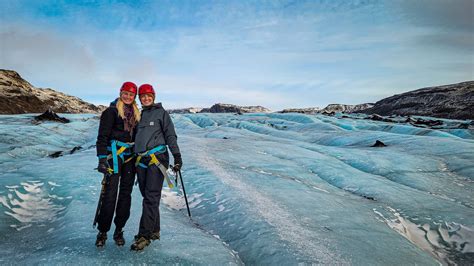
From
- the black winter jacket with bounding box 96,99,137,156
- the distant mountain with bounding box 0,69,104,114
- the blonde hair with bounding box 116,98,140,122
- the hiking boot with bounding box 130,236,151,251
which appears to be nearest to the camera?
the hiking boot with bounding box 130,236,151,251

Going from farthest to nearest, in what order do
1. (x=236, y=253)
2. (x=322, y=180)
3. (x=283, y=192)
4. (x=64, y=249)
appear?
(x=322, y=180) < (x=283, y=192) < (x=236, y=253) < (x=64, y=249)

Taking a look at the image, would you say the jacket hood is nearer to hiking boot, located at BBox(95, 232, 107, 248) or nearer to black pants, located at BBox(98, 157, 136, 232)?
black pants, located at BBox(98, 157, 136, 232)

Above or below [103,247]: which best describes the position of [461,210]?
below

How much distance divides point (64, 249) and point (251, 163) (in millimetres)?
7344

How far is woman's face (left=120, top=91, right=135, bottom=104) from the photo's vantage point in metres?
4.32

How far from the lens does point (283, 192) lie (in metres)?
7.35

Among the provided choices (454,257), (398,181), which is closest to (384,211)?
(454,257)

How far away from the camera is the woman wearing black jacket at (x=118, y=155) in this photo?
414 cm

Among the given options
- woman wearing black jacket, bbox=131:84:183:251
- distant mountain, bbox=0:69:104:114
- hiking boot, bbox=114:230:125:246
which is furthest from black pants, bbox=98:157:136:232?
distant mountain, bbox=0:69:104:114

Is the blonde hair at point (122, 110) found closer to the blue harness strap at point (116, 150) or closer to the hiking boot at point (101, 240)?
the blue harness strap at point (116, 150)

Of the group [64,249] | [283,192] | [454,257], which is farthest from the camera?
[283,192]

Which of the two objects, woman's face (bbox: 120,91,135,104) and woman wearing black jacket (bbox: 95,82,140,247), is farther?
woman's face (bbox: 120,91,135,104)

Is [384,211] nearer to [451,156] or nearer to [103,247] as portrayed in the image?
[103,247]

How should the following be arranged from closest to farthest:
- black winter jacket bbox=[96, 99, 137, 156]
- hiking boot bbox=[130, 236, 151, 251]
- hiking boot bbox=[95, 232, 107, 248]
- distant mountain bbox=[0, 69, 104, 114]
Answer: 1. hiking boot bbox=[130, 236, 151, 251]
2. hiking boot bbox=[95, 232, 107, 248]
3. black winter jacket bbox=[96, 99, 137, 156]
4. distant mountain bbox=[0, 69, 104, 114]
